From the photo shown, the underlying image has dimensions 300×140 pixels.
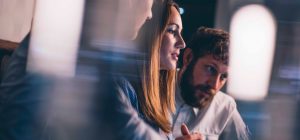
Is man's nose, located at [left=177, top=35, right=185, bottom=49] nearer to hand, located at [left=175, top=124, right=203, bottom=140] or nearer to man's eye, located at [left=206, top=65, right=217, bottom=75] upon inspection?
man's eye, located at [left=206, top=65, right=217, bottom=75]

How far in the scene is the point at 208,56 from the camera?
145 centimetres

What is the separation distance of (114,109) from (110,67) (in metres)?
0.14

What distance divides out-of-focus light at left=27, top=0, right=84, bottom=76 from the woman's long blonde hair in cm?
22

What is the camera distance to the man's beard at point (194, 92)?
1.45 meters

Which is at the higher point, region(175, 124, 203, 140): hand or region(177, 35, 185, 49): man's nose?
region(177, 35, 185, 49): man's nose

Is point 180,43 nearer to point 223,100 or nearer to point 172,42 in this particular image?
point 172,42

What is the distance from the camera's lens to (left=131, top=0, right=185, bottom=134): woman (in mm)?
1426

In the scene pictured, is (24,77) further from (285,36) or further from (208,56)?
(285,36)

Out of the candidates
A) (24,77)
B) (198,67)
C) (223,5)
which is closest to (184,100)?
(198,67)

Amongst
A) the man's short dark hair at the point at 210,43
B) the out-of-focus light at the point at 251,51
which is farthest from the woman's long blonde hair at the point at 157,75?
the out-of-focus light at the point at 251,51

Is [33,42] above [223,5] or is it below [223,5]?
below

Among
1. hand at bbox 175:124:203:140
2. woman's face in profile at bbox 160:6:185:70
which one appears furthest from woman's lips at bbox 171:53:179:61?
hand at bbox 175:124:203:140

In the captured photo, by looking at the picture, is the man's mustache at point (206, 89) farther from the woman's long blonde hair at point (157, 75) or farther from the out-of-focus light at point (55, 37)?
the out-of-focus light at point (55, 37)

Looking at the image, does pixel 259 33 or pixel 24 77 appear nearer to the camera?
pixel 24 77
